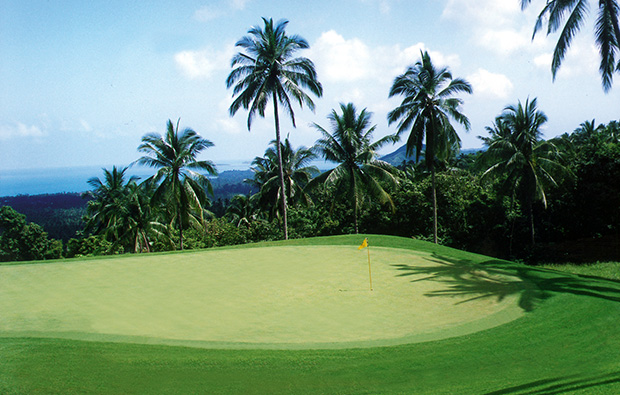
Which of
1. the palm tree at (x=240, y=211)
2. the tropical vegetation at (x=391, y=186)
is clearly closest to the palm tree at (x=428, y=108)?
the tropical vegetation at (x=391, y=186)

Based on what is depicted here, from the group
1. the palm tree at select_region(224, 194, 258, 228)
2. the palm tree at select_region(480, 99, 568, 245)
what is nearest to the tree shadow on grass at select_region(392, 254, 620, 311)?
the palm tree at select_region(480, 99, 568, 245)

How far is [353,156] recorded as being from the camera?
94.6 ft

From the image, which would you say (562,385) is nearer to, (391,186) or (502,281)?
(502,281)

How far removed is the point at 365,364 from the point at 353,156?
2231cm

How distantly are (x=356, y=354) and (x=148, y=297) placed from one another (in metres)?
6.26

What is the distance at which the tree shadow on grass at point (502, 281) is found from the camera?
11359 millimetres

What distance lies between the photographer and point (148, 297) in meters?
11.4

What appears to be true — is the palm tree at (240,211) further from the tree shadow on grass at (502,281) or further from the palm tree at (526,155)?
the tree shadow on grass at (502,281)

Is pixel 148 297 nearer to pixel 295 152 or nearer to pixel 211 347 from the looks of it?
pixel 211 347

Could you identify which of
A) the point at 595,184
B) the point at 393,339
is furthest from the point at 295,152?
the point at 393,339

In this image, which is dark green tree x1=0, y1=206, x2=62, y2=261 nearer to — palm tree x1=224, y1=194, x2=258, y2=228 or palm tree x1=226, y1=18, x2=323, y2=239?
palm tree x1=224, y1=194, x2=258, y2=228

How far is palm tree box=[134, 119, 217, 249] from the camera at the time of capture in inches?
1051

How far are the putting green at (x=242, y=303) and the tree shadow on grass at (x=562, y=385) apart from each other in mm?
2543

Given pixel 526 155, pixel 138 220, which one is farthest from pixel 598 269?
pixel 138 220
